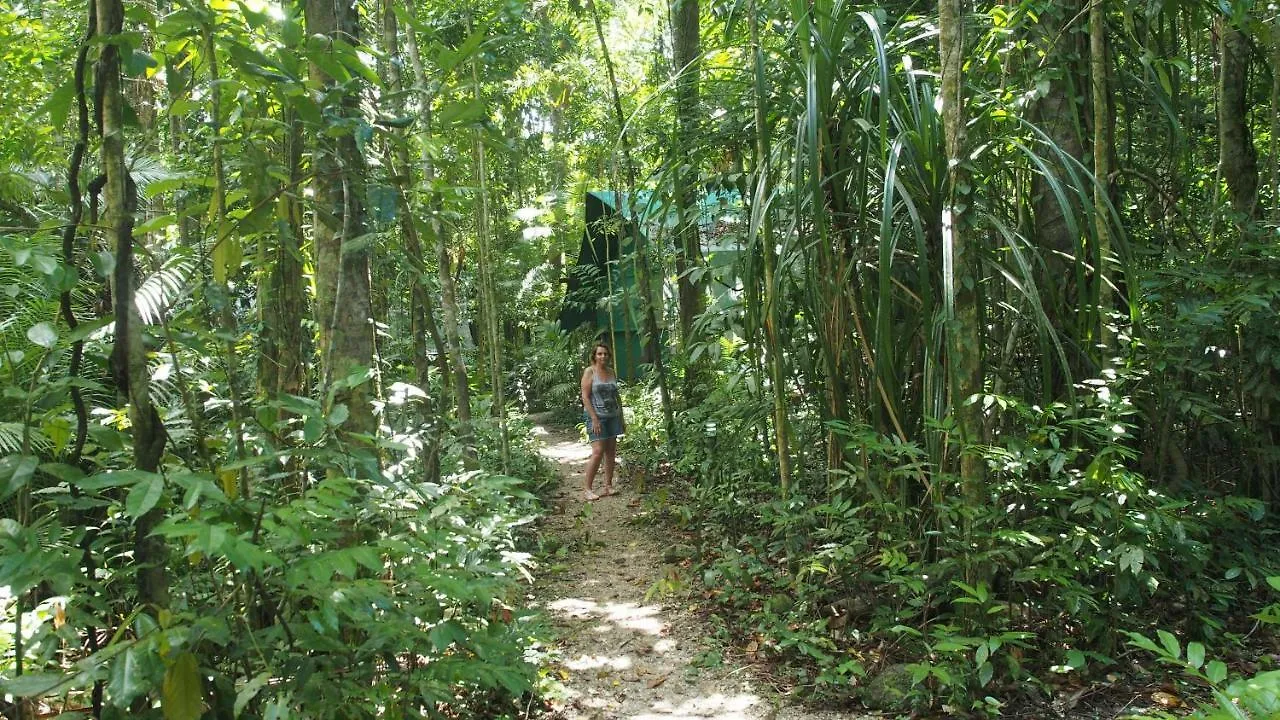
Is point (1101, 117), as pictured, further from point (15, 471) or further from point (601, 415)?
point (601, 415)

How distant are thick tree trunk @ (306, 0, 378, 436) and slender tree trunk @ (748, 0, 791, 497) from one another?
4.88 feet

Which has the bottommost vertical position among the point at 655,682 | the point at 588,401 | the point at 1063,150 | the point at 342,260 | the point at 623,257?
the point at 655,682

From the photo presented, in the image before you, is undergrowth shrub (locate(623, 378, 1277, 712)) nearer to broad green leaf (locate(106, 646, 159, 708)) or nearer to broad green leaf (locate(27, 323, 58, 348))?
broad green leaf (locate(106, 646, 159, 708))

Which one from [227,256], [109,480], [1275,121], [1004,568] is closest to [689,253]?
[1275,121]

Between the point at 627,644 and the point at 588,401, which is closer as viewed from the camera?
the point at 627,644

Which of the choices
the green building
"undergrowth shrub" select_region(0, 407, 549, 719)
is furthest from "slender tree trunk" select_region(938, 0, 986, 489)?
"undergrowth shrub" select_region(0, 407, 549, 719)

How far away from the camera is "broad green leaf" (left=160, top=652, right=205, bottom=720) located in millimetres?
1785

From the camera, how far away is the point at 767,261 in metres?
3.55

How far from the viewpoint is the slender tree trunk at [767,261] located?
11.2 ft

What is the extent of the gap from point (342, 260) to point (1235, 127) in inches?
163

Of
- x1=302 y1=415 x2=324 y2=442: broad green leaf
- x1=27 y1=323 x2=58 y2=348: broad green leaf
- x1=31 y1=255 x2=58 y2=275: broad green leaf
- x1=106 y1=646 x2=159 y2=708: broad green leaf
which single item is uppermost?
x1=31 y1=255 x2=58 y2=275: broad green leaf

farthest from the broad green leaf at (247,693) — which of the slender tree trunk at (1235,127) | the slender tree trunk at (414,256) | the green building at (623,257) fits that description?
the slender tree trunk at (1235,127)

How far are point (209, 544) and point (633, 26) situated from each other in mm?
11831

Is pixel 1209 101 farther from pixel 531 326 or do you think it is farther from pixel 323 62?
pixel 531 326
